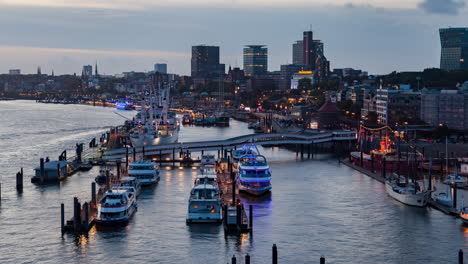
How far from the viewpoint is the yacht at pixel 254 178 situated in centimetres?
3109

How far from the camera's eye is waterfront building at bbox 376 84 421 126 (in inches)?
2603

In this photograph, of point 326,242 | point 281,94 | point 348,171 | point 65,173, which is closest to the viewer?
point 326,242

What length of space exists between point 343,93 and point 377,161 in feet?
173

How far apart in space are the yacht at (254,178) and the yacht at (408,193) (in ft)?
17.6

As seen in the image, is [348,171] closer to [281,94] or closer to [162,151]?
[162,151]

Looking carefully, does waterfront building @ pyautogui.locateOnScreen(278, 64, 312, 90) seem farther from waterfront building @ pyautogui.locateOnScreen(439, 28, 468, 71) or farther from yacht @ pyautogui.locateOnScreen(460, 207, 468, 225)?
yacht @ pyautogui.locateOnScreen(460, 207, 468, 225)

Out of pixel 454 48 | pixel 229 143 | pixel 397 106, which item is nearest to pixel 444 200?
pixel 229 143

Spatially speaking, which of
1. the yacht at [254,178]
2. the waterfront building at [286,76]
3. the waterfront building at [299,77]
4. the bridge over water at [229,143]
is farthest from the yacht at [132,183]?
the waterfront building at [286,76]

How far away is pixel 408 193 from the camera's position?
29125 millimetres

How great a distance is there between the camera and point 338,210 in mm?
28500

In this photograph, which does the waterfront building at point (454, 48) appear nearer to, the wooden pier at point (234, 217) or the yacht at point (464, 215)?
the yacht at point (464, 215)

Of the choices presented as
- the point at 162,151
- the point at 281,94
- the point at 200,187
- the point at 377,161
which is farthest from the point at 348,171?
the point at 281,94

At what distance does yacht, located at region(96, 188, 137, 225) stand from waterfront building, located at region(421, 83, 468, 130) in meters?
38.5

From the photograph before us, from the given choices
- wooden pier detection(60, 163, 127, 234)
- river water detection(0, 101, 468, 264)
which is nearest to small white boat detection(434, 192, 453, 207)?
river water detection(0, 101, 468, 264)
